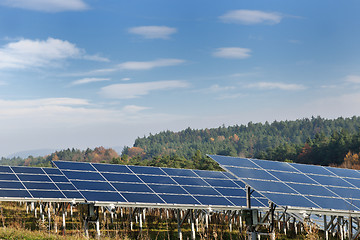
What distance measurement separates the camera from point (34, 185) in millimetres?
33219

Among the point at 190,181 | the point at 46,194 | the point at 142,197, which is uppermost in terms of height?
the point at 190,181

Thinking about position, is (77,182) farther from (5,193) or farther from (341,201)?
(341,201)

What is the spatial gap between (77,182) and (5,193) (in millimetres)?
6386

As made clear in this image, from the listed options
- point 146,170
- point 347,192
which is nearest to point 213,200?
point 146,170

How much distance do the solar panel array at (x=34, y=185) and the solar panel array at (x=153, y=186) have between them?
2.40m

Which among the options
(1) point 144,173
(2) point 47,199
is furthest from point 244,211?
(2) point 47,199

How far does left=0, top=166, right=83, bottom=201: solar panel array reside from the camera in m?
30.1

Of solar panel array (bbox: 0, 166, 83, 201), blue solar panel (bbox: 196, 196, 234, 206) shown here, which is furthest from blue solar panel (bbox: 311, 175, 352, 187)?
solar panel array (bbox: 0, 166, 83, 201)

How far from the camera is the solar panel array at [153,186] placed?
25234 millimetres

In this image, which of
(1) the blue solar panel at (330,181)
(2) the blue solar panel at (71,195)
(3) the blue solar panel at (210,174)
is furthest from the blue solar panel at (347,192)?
(2) the blue solar panel at (71,195)

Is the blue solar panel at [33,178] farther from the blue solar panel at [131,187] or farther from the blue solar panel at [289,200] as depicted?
the blue solar panel at [289,200]

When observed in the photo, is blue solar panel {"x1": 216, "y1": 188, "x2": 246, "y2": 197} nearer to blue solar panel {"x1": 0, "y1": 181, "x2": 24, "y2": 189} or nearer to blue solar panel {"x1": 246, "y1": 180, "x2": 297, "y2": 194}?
blue solar panel {"x1": 246, "y1": 180, "x2": 297, "y2": 194}

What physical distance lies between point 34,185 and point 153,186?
10.5 m

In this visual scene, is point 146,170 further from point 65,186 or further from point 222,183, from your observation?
point 65,186
